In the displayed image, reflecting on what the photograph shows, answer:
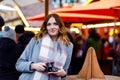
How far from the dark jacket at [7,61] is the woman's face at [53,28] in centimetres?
167

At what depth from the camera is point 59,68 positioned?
4125 mm

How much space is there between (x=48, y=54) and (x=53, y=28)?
11.2 inches

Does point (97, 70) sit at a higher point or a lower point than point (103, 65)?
higher

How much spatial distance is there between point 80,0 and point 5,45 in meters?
26.5

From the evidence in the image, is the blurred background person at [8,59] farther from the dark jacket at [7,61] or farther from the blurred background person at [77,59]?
the blurred background person at [77,59]

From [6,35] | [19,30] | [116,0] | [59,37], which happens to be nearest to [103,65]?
[116,0]

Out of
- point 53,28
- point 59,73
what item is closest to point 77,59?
point 53,28

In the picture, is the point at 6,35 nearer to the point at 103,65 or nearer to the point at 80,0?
the point at 103,65

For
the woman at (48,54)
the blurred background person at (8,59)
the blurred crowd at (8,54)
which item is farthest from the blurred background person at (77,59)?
the woman at (48,54)

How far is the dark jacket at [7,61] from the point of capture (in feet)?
18.9

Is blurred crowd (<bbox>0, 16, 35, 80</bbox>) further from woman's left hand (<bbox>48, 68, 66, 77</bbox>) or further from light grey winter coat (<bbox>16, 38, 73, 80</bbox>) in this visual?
woman's left hand (<bbox>48, 68, 66, 77</bbox>)

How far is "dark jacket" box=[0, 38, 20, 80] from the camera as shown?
18.9 feet

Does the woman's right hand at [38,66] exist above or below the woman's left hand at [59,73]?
above

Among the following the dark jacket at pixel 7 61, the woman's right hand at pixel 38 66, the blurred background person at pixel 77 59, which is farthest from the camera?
the blurred background person at pixel 77 59
